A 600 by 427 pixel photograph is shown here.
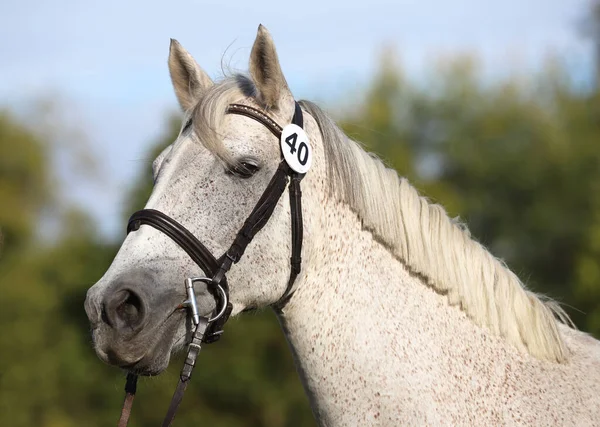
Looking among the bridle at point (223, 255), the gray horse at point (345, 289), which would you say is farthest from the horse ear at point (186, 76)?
the bridle at point (223, 255)

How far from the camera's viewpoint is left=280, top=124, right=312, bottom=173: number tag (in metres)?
4.29

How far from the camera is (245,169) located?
4.20 metres

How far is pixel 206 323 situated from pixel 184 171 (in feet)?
2.57

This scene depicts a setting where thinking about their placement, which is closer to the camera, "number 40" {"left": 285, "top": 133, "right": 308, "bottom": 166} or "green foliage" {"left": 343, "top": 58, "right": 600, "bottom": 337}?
"number 40" {"left": 285, "top": 133, "right": 308, "bottom": 166}

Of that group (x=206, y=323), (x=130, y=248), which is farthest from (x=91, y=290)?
(x=206, y=323)

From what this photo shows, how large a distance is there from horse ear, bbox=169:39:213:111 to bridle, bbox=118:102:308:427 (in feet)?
1.46

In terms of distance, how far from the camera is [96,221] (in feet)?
140

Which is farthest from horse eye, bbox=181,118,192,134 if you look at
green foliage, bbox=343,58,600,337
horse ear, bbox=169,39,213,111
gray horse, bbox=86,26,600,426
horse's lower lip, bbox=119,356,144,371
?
green foliage, bbox=343,58,600,337

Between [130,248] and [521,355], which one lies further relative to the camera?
[521,355]

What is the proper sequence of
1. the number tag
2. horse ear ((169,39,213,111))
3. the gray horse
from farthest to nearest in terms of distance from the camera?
horse ear ((169,39,213,111)), the number tag, the gray horse

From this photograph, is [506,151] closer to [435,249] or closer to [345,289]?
[435,249]

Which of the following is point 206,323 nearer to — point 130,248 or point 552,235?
point 130,248

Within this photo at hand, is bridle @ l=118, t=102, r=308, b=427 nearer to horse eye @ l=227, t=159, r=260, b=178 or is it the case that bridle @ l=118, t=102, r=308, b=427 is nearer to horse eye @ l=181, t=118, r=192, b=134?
horse eye @ l=227, t=159, r=260, b=178

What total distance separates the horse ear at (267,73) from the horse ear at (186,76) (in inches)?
18.1
